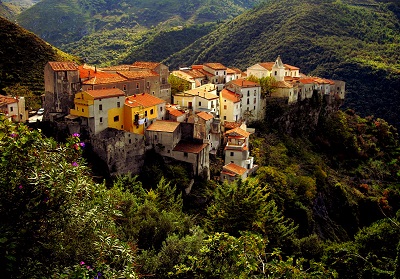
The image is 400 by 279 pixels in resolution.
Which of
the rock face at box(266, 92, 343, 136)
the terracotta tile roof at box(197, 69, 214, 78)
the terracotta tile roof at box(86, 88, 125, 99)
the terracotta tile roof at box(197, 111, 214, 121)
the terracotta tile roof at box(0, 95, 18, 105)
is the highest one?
the terracotta tile roof at box(197, 69, 214, 78)

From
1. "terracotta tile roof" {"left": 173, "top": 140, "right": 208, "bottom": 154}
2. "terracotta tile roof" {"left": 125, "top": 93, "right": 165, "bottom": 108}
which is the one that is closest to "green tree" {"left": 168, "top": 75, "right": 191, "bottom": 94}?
"terracotta tile roof" {"left": 125, "top": 93, "right": 165, "bottom": 108}

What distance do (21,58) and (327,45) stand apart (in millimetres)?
86435

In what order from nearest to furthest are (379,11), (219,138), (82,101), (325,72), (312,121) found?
(82,101) < (219,138) < (312,121) < (325,72) < (379,11)

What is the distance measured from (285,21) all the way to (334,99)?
6747cm

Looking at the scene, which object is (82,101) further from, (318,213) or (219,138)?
(318,213)

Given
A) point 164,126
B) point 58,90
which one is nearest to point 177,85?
point 164,126

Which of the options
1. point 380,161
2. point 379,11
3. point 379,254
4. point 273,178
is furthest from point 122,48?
point 379,254

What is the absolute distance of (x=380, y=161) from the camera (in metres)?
67.6

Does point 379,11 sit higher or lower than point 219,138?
higher

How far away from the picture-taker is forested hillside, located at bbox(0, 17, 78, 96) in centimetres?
5025

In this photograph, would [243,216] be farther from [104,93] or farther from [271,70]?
[271,70]

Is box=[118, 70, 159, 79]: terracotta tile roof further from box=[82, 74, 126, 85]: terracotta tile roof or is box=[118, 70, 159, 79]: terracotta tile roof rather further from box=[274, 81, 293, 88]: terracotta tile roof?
box=[274, 81, 293, 88]: terracotta tile roof

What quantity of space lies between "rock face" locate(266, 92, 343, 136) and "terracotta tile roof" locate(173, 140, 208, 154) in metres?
20.8

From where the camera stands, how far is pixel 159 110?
39531 millimetres
